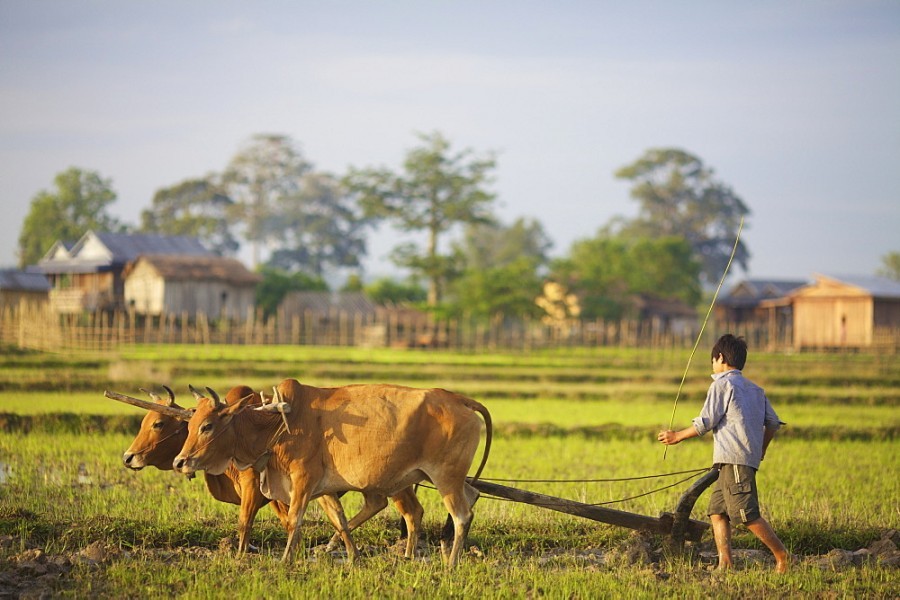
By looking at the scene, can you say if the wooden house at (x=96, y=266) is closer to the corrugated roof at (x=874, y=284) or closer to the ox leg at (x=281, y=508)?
the corrugated roof at (x=874, y=284)

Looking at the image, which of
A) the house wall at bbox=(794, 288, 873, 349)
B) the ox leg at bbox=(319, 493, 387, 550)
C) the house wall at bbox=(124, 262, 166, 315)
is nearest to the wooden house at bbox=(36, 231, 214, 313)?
the house wall at bbox=(124, 262, 166, 315)

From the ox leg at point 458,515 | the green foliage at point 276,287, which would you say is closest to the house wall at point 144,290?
the green foliage at point 276,287

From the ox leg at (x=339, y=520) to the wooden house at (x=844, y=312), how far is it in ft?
127

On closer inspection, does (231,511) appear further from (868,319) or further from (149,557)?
(868,319)

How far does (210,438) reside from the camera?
6.55 metres

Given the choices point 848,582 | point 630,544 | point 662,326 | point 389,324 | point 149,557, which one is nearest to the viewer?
point 848,582

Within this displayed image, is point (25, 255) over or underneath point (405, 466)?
over

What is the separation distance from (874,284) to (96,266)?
3641cm

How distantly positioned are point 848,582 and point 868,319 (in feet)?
131

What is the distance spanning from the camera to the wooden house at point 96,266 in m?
45.1

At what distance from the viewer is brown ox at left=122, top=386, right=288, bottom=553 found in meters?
6.93

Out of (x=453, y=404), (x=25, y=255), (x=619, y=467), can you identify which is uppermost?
(x=25, y=255)

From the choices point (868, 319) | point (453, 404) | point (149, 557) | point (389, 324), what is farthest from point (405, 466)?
point (868, 319)

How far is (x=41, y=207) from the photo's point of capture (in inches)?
2367
